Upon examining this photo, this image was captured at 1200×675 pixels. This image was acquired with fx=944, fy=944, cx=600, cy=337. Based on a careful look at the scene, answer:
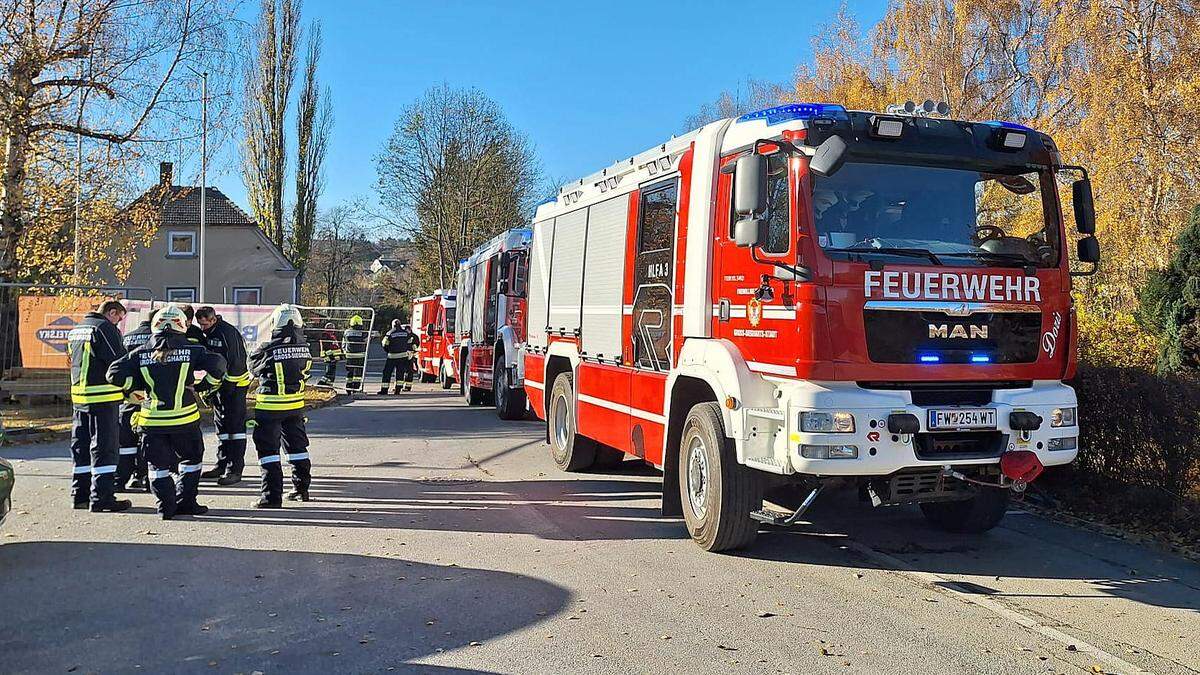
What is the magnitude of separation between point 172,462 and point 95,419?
2.53 feet

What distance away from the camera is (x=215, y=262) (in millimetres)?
37938

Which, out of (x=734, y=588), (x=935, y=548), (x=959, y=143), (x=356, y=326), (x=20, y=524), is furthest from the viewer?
(x=356, y=326)

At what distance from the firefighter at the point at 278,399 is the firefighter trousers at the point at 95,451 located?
3.85 ft

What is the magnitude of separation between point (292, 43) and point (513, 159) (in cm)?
1232

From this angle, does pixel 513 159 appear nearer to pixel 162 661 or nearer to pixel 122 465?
pixel 122 465

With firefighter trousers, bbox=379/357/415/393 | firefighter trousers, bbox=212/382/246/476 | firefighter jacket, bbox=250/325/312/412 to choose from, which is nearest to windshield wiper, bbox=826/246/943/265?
firefighter jacket, bbox=250/325/312/412

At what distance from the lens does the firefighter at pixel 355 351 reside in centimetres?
2112

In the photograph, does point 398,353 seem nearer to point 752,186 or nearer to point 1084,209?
point 752,186

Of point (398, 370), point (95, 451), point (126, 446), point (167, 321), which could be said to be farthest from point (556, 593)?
point (398, 370)

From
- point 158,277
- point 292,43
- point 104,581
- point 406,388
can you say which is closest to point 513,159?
point 292,43

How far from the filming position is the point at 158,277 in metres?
37.3

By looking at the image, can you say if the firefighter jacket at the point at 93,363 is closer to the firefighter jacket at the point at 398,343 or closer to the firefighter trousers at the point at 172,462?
the firefighter trousers at the point at 172,462

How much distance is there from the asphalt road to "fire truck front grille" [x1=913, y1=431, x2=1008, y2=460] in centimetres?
82

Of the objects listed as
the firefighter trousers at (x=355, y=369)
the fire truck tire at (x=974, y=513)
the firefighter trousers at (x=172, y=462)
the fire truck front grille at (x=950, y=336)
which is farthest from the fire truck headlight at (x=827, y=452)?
the firefighter trousers at (x=355, y=369)
